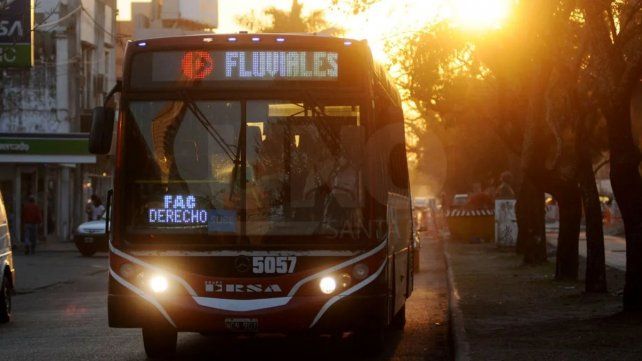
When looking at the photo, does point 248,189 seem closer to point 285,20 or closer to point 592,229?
point 592,229

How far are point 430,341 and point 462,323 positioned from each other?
0.68m

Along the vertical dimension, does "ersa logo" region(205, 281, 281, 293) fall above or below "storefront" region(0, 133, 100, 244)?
below

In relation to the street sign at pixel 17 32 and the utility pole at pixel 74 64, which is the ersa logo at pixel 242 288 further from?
the utility pole at pixel 74 64

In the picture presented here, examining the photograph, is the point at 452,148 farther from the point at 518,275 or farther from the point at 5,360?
the point at 5,360

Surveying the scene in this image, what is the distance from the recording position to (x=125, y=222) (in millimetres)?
11344

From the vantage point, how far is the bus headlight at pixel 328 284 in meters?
11.2

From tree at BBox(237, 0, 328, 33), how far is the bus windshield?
5179 centimetres

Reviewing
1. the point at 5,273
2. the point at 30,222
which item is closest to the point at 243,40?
the point at 5,273

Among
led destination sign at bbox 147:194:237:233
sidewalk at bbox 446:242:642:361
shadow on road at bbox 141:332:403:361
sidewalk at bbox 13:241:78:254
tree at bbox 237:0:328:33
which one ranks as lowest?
sidewalk at bbox 13:241:78:254

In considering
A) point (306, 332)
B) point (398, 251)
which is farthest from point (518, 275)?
point (306, 332)

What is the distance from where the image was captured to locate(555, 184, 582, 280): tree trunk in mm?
22953

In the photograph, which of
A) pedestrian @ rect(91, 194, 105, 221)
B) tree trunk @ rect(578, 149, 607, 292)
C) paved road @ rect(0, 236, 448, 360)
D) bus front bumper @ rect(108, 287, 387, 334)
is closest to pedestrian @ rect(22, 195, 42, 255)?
pedestrian @ rect(91, 194, 105, 221)

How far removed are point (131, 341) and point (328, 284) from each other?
12.2ft

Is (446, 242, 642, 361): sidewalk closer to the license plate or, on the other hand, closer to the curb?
the curb
